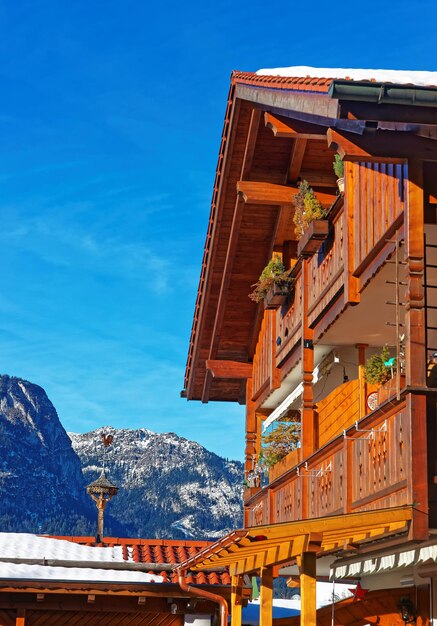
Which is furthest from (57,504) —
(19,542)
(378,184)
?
(378,184)

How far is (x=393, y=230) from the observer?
1148cm

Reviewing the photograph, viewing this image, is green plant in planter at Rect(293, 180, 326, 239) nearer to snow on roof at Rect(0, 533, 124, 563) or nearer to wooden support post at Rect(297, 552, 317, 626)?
wooden support post at Rect(297, 552, 317, 626)

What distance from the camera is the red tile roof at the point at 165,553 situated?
19.4 metres

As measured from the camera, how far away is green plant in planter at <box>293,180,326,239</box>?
16.6 metres

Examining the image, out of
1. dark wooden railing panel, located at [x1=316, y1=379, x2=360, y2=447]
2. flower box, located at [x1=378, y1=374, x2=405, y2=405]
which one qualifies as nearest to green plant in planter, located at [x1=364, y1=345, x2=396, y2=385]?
flower box, located at [x1=378, y1=374, x2=405, y2=405]

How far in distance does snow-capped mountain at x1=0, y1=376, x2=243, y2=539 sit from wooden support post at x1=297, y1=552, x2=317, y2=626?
135 m

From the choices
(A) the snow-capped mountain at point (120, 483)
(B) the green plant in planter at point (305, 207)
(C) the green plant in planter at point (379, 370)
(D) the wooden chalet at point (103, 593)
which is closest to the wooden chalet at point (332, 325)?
(C) the green plant in planter at point (379, 370)

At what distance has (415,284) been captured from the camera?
10.5 meters

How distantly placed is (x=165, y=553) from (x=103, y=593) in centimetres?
423

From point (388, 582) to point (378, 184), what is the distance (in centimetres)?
669

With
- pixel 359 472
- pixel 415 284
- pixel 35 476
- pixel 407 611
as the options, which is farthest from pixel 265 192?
pixel 35 476

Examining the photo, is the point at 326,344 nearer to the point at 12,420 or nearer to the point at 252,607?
the point at 252,607

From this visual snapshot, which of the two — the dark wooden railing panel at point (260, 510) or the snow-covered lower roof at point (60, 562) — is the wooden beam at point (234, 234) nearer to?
the dark wooden railing panel at point (260, 510)

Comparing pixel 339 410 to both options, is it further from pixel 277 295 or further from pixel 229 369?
pixel 229 369
